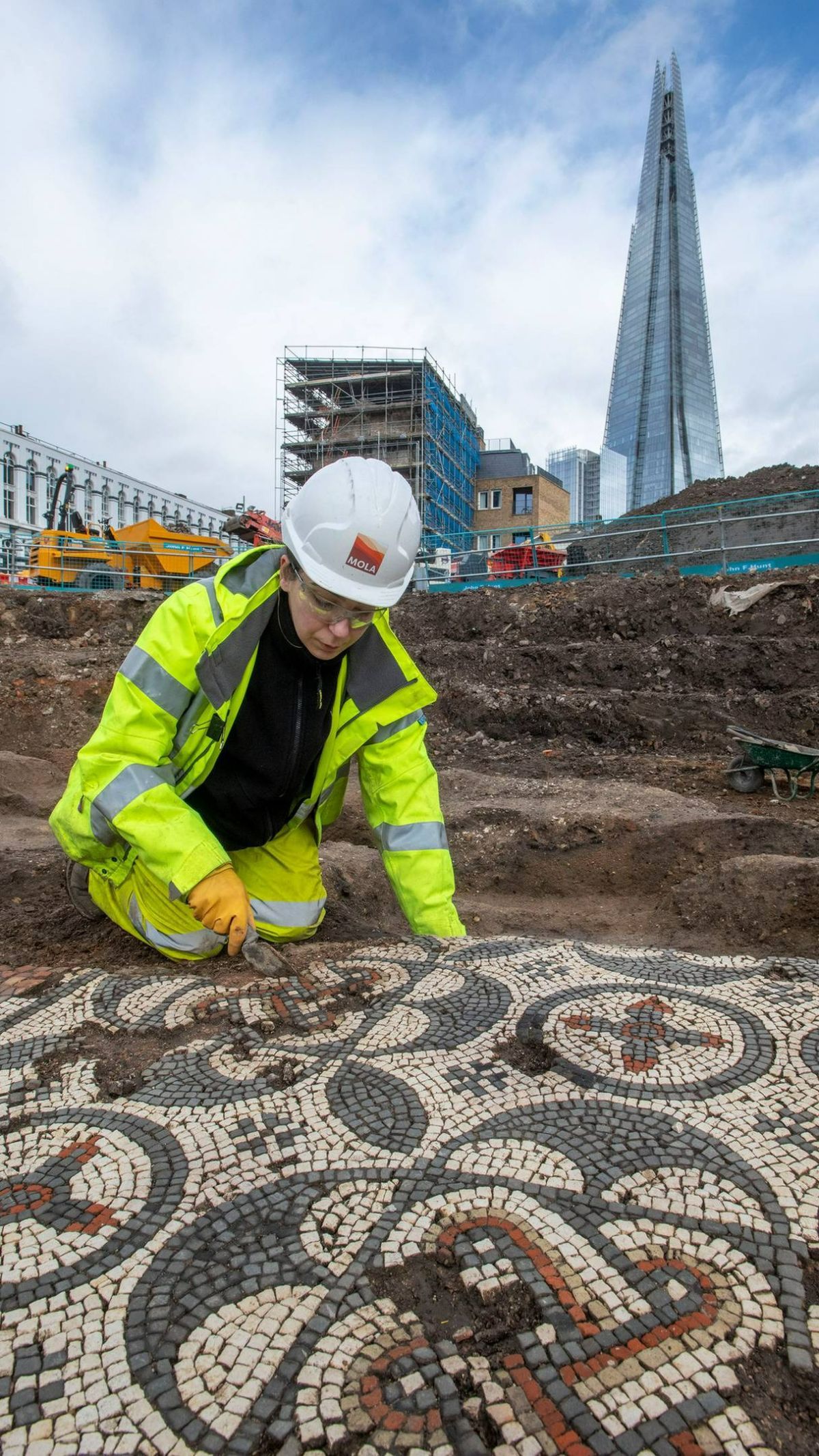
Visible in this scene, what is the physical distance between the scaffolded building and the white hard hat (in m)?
37.7

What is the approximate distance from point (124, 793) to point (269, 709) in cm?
65

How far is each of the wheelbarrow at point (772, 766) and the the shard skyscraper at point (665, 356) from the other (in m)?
61.4

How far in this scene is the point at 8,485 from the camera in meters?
61.7

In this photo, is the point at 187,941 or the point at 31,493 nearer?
the point at 187,941

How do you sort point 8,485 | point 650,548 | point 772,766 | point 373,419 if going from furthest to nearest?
point 8,485, point 373,419, point 650,548, point 772,766

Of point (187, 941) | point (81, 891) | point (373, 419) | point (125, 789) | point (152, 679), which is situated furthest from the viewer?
point (373, 419)

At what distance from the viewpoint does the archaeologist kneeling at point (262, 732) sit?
8.49 feet

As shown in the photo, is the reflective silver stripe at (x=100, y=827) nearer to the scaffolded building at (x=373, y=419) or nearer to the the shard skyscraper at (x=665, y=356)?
the scaffolded building at (x=373, y=419)

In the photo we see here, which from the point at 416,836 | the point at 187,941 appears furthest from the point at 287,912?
the point at 416,836

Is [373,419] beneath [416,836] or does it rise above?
above

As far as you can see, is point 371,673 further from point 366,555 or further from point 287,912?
point 287,912

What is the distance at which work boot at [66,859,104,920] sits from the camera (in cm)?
366

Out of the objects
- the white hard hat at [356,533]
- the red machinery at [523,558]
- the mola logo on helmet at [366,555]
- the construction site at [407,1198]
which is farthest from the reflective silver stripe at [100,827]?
the red machinery at [523,558]

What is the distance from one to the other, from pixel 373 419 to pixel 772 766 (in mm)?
38576
